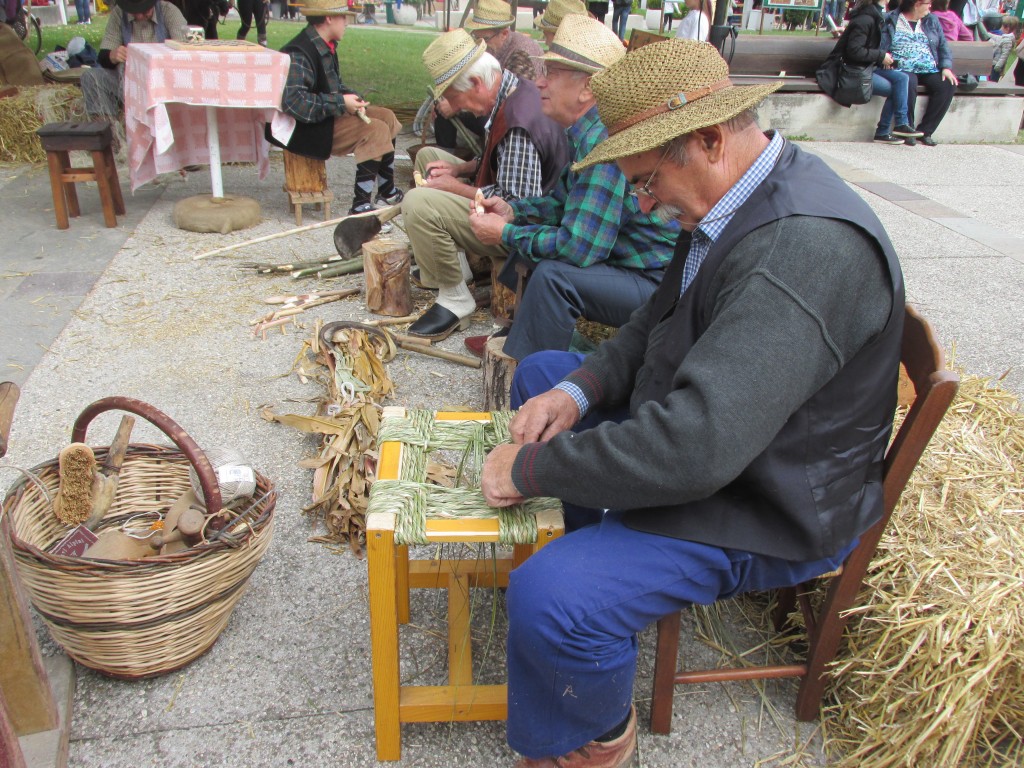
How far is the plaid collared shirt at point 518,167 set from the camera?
3.74m

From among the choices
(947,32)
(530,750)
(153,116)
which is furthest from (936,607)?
(947,32)

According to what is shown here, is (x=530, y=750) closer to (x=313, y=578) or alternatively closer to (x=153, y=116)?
(x=313, y=578)

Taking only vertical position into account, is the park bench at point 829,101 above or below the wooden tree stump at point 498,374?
above

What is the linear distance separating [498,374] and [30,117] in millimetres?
6695

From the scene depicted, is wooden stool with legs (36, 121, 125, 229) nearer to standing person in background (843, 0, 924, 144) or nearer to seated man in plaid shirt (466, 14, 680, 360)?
seated man in plaid shirt (466, 14, 680, 360)

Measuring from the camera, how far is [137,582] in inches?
75.1

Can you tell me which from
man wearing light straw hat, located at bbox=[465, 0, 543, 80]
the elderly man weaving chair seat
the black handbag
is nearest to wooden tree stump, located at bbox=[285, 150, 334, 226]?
man wearing light straw hat, located at bbox=[465, 0, 543, 80]

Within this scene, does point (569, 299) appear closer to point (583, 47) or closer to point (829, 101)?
point (583, 47)

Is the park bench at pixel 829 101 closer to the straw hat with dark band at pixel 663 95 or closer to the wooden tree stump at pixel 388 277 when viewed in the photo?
the wooden tree stump at pixel 388 277

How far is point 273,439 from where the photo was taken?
3361 millimetres

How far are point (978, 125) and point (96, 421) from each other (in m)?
10.4

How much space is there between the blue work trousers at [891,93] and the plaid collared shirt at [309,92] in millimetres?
6412

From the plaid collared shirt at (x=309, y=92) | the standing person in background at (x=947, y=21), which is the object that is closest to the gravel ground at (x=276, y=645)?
the plaid collared shirt at (x=309, y=92)

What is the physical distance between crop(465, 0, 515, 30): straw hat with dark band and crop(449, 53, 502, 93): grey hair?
231 cm
